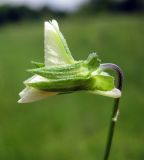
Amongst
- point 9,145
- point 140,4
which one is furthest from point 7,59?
point 140,4

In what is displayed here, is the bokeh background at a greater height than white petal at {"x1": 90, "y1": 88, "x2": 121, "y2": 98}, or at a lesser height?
lesser

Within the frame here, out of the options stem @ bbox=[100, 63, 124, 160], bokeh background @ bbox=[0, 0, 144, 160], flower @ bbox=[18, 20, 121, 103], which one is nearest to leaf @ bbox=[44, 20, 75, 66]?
flower @ bbox=[18, 20, 121, 103]

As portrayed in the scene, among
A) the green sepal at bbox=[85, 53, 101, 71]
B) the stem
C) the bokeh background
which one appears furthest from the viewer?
the bokeh background

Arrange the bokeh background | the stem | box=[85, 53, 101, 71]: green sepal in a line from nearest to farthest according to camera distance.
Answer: the stem
box=[85, 53, 101, 71]: green sepal
the bokeh background

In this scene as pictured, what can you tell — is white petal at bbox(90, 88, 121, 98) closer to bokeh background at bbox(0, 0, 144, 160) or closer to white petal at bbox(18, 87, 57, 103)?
white petal at bbox(18, 87, 57, 103)

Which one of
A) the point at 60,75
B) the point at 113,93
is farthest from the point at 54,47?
the point at 113,93

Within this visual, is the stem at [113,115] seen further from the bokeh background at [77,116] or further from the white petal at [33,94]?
the bokeh background at [77,116]

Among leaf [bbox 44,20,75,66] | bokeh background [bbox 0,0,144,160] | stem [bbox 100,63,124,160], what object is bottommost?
bokeh background [bbox 0,0,144,160]

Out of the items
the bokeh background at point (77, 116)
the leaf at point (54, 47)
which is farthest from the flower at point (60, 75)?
the bokeh background at point (77, 116)

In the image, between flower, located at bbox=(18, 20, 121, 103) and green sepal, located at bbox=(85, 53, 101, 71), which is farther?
green sepal, located at bbox=(85, 53, 101, 71)

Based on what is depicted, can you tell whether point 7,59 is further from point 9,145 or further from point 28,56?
point 9,145
